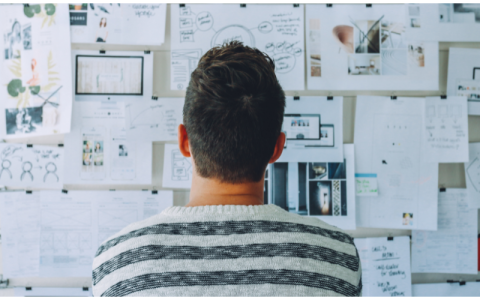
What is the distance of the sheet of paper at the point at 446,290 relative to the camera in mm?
1146

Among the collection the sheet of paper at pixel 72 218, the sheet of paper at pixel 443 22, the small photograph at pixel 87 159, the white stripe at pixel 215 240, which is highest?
the sheet of paper at pixel 443 22

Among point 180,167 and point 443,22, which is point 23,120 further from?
point 443,22

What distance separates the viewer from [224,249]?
1.49 feet

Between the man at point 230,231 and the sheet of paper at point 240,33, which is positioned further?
the sheet of paper at point 240,33

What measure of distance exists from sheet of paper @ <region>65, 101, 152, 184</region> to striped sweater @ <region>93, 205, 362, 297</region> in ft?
2.08

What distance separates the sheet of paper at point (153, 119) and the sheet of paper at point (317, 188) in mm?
389

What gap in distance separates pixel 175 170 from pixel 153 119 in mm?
199

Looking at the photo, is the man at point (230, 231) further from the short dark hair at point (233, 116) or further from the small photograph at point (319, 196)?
the small photograph at point (319, 196)

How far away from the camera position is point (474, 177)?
1.14 metres

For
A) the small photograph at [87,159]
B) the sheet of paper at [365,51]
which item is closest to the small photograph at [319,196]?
the sheet of paper at [365,51]

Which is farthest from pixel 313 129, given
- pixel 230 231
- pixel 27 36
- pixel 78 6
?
pixel 27 36

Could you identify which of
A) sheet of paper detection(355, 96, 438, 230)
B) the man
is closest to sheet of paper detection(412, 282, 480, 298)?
sheet of paper detection(355, 96, 438, 230)

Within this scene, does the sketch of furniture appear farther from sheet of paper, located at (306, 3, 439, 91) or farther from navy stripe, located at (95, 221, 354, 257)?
navy stripe, located at (95, 221, 354, 257)

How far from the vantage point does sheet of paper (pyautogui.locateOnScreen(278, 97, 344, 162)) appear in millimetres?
1108
